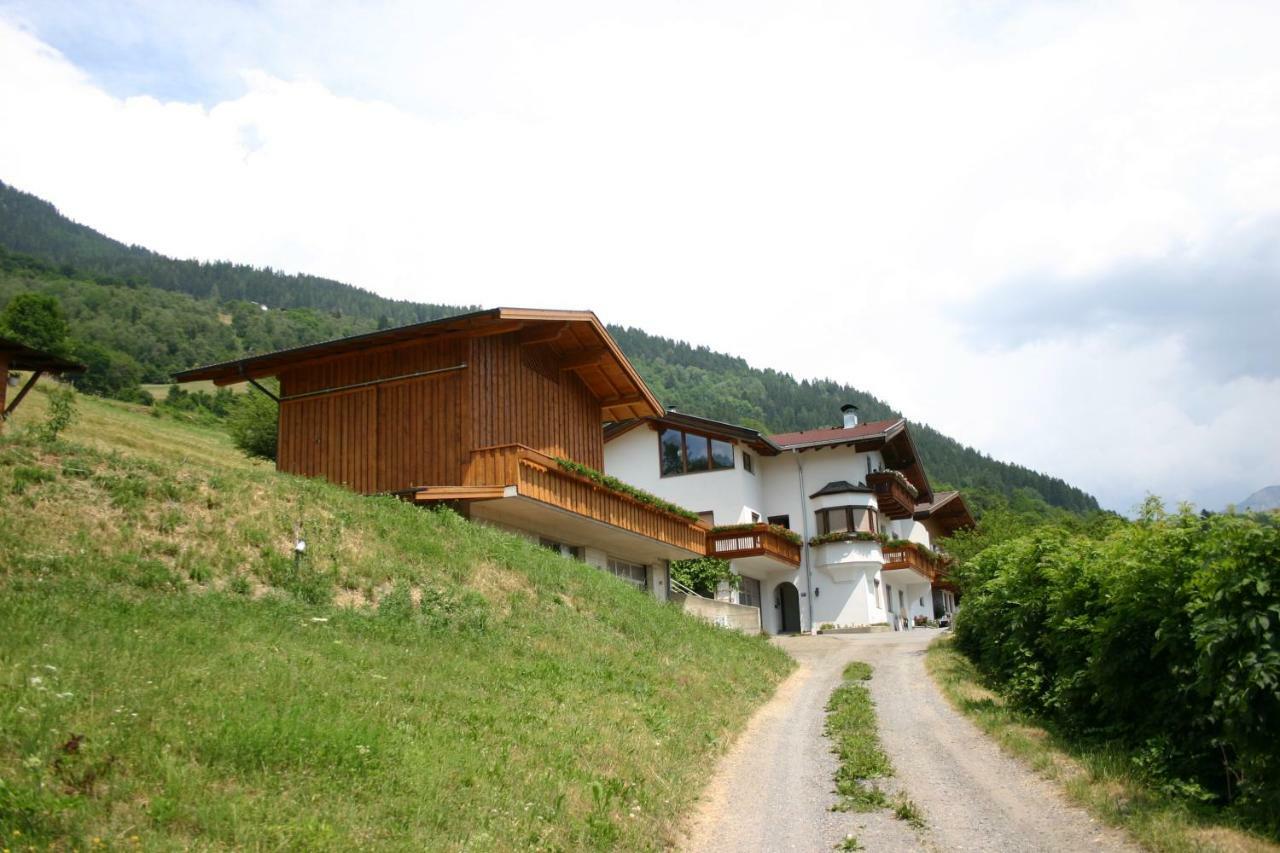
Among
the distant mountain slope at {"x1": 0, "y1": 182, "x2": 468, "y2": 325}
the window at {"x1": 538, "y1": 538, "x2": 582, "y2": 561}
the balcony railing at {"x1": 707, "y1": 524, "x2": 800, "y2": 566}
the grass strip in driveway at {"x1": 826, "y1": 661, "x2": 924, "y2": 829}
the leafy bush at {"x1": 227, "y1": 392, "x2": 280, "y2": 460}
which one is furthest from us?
the distant mountain slope at {"x1": 0, "y1": 182, "x2": 468, "y2": 325}

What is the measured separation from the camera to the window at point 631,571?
106ft

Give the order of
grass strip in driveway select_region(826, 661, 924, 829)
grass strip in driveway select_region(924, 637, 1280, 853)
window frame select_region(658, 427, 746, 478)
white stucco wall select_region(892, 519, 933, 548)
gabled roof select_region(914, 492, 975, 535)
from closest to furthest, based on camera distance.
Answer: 1. grass strip in driveway select_region(924, 637, 1280, 853)
2. grass strip in driveway select_region(826, 661, 924, 829)
3. window frame select_region(658, 427, 746, 478)
4. white stucco wall select_region(892, 519, 933, 548)
5. gabled roof select_region(914, 492, 975, 535)

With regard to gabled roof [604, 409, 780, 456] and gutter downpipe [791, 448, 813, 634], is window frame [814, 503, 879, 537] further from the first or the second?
gabled roof [604, 409, 780, 456]

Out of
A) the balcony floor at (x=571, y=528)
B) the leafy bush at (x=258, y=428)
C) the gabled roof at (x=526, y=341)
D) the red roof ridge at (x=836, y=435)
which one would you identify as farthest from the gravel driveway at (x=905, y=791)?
the leafy bush at (x=258, y=428)

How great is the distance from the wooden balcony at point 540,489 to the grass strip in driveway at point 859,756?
8444 mm

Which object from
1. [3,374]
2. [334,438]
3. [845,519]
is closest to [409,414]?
[334,438]

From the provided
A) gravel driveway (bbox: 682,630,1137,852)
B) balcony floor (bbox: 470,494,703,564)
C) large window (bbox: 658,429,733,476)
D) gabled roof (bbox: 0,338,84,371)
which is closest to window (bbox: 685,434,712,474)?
large window (bbox: 658,429,733,476)

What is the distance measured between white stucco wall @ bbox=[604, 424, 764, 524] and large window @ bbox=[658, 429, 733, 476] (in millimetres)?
235

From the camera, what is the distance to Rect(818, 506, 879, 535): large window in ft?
145

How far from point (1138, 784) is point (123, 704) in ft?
31.6

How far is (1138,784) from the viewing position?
10.3m

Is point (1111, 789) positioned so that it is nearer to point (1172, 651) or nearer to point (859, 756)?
point (1172, 651)

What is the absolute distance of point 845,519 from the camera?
44188mm

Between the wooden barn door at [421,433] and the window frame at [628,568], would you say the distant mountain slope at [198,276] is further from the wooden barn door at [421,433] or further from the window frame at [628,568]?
the wooden barn door at [421,433]
